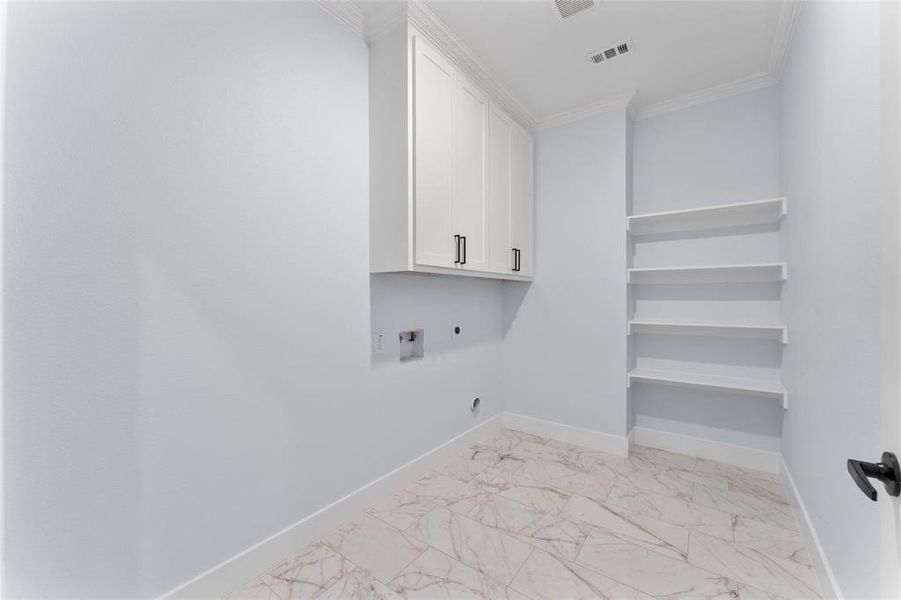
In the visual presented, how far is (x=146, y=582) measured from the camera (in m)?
1.33

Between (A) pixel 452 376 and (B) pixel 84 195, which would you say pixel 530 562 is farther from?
(B) pixel 84 195

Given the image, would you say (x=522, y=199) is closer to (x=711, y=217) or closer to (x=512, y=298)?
(x=512, y=298)

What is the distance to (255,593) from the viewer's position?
5.10 feet

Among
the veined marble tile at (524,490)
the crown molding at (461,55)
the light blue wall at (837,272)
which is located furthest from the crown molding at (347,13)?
the veined marble tile at (524,490)

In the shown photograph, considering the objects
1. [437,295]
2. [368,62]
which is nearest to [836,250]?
[437,295]

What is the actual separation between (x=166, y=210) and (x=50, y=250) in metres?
0.33

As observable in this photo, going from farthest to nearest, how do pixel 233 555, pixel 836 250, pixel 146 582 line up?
pixel 233 555, pixel 836 250, pixel 146 582

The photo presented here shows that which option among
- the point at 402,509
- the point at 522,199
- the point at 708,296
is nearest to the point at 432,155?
the point at 522,199

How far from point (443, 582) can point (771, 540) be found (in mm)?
1566

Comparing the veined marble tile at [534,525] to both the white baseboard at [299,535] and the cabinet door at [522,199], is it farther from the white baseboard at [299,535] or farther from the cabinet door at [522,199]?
the cabinet door at [522,199]

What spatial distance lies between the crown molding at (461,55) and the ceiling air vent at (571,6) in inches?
21.3

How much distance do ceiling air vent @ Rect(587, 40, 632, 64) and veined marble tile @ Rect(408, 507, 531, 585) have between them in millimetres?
2711

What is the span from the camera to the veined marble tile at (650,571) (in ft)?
5.12

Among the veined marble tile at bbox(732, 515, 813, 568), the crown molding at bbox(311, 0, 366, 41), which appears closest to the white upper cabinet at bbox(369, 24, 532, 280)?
the crown molding at bbox(311, 0, 366, 41)
